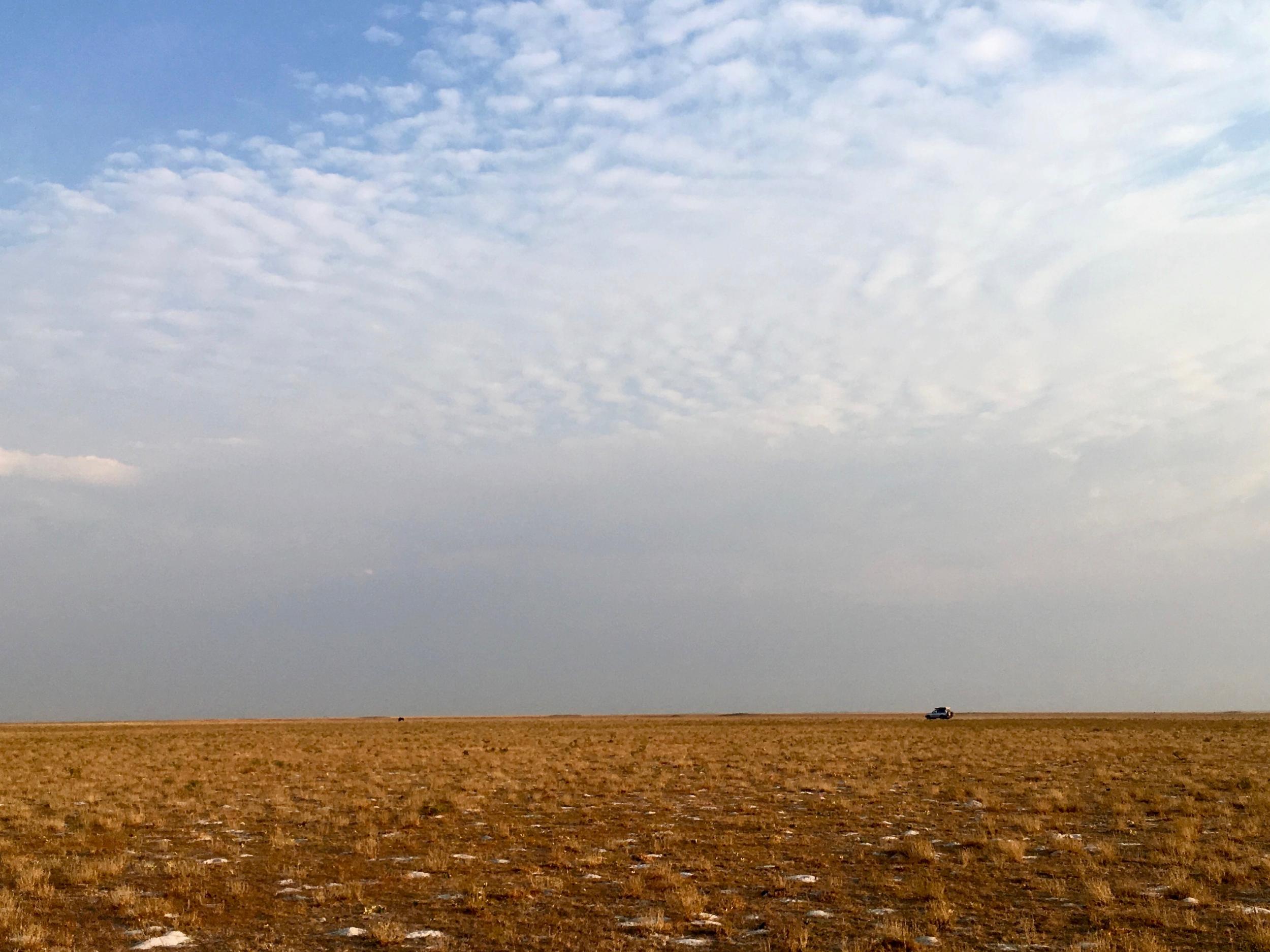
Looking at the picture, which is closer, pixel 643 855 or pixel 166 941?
pixel 166 941

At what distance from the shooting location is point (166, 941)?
10.1m

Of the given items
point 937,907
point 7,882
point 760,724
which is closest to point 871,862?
point 937,907

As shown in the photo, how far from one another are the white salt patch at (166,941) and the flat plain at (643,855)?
0.21 ft

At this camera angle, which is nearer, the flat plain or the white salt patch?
the white salt patch

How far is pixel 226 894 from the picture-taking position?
1235 centimetres

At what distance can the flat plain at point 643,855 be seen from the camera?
1052cm

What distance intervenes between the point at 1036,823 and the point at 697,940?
10258 mm

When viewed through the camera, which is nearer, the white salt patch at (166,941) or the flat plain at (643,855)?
the white salt patch at (166,941)

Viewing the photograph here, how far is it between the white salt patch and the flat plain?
0.06m

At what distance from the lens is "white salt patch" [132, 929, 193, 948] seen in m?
9.95

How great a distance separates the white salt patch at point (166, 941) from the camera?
9953 mm

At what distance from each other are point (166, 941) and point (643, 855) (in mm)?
7023

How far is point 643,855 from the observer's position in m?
15.0

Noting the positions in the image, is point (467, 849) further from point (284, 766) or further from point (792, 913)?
point (284, 766)
